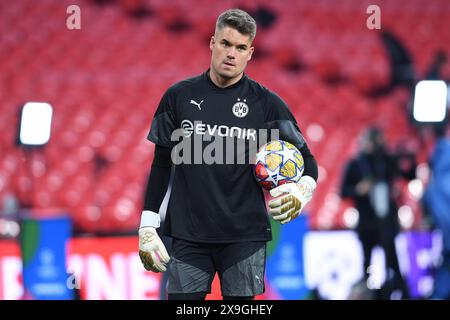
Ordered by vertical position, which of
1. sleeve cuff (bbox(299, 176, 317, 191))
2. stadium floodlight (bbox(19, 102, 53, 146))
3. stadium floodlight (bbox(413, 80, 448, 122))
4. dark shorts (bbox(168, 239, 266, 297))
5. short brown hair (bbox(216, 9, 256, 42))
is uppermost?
stadium floodlight (bbox(413, 80, 448, 122))

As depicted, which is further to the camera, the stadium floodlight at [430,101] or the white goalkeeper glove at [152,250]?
the stadium floodlight at [430,101]

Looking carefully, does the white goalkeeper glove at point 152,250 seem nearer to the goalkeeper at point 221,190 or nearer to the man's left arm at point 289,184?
the goalkeeper at point 221,190

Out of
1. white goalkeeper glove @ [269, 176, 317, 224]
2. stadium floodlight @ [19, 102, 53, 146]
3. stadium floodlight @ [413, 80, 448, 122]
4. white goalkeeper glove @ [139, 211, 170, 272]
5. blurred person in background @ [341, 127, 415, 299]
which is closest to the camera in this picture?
white goalkeeper glove @ [269, 176, 317, 224]

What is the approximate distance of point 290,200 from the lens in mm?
2826

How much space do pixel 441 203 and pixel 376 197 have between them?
64cm

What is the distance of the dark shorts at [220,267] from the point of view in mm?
2855

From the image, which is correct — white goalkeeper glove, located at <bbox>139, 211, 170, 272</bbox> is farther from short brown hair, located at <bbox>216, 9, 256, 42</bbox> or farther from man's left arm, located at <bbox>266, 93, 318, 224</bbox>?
short brown hair, located at <bbox>216, 9, 256, 42</bbox>

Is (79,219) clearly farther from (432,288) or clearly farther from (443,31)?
(443,31)

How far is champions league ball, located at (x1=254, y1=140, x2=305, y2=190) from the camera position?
→ 9.36 ft

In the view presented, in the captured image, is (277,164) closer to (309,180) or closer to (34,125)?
(309,180)

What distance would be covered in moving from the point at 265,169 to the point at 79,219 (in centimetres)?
383

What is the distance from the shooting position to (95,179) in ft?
22.2

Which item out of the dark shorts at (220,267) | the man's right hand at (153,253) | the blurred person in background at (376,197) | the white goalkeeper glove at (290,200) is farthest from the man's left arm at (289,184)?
the blurred person in background at (376,197)

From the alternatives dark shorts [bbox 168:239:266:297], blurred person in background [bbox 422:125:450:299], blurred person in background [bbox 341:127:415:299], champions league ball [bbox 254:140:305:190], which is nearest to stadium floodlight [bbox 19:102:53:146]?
blurred person in background [bbox 341:127:415:299]
